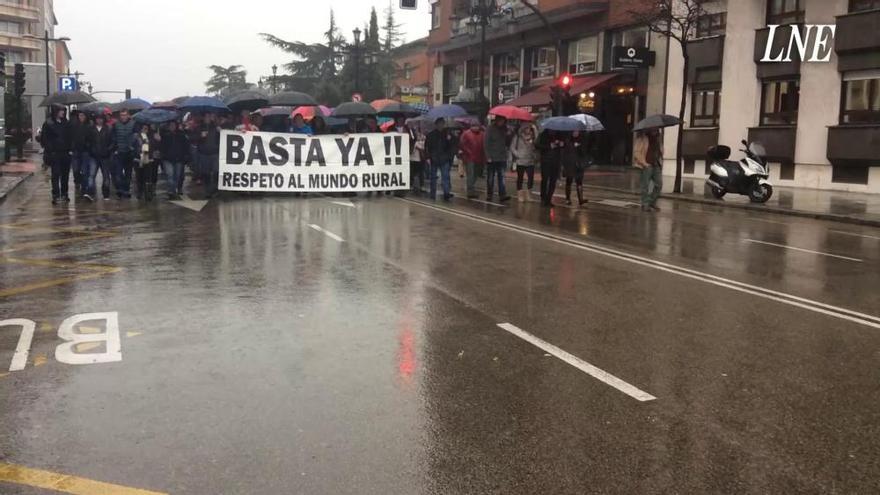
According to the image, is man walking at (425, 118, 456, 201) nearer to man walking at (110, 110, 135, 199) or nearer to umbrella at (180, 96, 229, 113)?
umbrella at (180, 96, 229, 113)

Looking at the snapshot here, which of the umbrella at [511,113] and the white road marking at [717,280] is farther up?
the umbrella at [511,113]

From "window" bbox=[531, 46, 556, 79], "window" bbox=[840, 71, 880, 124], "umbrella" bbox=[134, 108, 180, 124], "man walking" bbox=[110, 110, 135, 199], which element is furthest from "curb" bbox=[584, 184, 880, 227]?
"window" bbox=[531, 46, 556, 79]

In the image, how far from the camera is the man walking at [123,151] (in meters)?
17.8

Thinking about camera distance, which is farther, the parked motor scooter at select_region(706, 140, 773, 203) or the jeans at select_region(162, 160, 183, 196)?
the parked motor scooter at select_region(706, 140, 773, 203)

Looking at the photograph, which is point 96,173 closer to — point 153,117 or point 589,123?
point 153,117

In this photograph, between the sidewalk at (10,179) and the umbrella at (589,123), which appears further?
the sidewalk at (10,179)

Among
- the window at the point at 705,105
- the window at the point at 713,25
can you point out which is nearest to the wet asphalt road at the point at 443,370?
the window at the point at 705,105

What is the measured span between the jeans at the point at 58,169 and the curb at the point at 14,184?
1617 mm

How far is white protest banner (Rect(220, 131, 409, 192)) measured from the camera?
18312 mm

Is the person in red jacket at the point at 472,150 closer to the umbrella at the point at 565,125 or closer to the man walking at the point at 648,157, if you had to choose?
the umbrella at the point at 565,125

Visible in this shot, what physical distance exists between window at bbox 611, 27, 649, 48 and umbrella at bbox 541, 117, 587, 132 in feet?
56.2

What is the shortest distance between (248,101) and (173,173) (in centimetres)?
408

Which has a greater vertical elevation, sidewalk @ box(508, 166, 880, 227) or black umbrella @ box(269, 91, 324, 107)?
black umbrella @ box(269, 91, 324, 107)

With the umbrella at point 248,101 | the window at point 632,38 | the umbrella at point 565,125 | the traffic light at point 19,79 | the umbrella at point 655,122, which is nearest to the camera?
the umbrella at point 565,125
